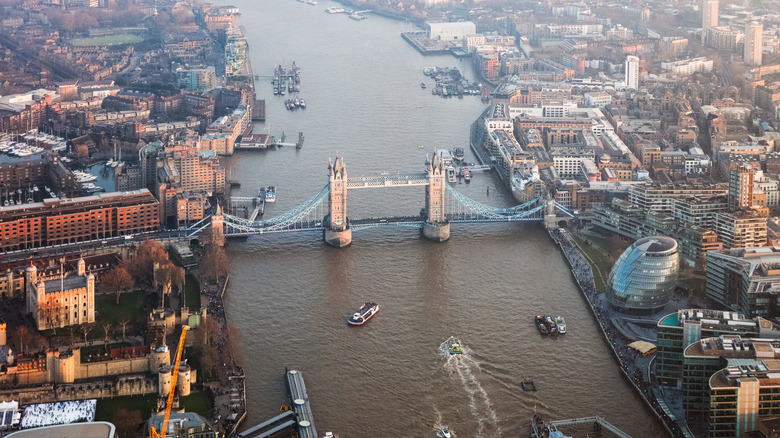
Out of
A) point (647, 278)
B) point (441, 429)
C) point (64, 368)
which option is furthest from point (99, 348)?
point (647, 278)

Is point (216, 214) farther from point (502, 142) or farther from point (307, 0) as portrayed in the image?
point (307, 0)

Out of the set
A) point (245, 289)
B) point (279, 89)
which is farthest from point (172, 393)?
point (279, 89)

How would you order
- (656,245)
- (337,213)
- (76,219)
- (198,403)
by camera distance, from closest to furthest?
(198,403)
(656,245)
(337,213)
(76,219)

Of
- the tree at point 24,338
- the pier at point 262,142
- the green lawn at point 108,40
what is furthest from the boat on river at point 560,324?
the green lawn at point 108,40

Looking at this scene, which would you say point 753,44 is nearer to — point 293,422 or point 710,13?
point 710,13

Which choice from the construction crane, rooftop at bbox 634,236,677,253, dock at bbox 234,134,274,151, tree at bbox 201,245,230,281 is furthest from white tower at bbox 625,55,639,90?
the construction crane

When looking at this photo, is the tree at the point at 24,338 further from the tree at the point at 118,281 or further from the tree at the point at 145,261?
the tree at the point at 145,261
